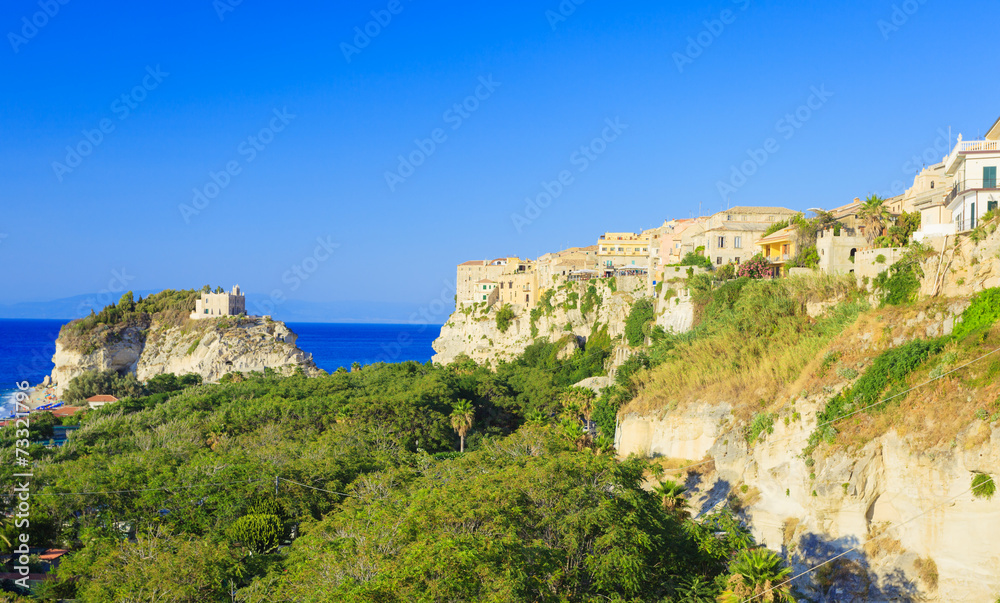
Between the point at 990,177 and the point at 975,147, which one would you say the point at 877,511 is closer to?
the point at 990,177

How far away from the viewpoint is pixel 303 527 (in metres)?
23.5

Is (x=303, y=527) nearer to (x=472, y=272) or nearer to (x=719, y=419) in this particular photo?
(x=719, y=419)

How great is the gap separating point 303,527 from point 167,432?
64.2 feet

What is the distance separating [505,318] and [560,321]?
327 inches

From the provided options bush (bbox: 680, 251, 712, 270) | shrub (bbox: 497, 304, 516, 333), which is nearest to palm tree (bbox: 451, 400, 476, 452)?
bush (bbox: 680, 251, 712, 270)

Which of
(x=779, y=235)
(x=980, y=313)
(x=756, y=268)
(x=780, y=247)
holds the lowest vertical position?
(x=980, y=313)

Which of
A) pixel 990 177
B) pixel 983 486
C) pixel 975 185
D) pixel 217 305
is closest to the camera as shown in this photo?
pixel 983 486

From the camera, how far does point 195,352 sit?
9144cm

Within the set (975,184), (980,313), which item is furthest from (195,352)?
(980,313)

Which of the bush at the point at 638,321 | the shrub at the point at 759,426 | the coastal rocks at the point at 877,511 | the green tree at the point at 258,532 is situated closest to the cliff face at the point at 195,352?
the bush at the point at 638,321

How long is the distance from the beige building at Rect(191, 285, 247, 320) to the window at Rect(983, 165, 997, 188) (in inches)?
3537

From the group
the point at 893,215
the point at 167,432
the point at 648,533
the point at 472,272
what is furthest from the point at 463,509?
the point at 472,272

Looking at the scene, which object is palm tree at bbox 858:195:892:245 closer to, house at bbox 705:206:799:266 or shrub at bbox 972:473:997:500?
house at bbox 705:206:799:266

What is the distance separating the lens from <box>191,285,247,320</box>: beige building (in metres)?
99.2
